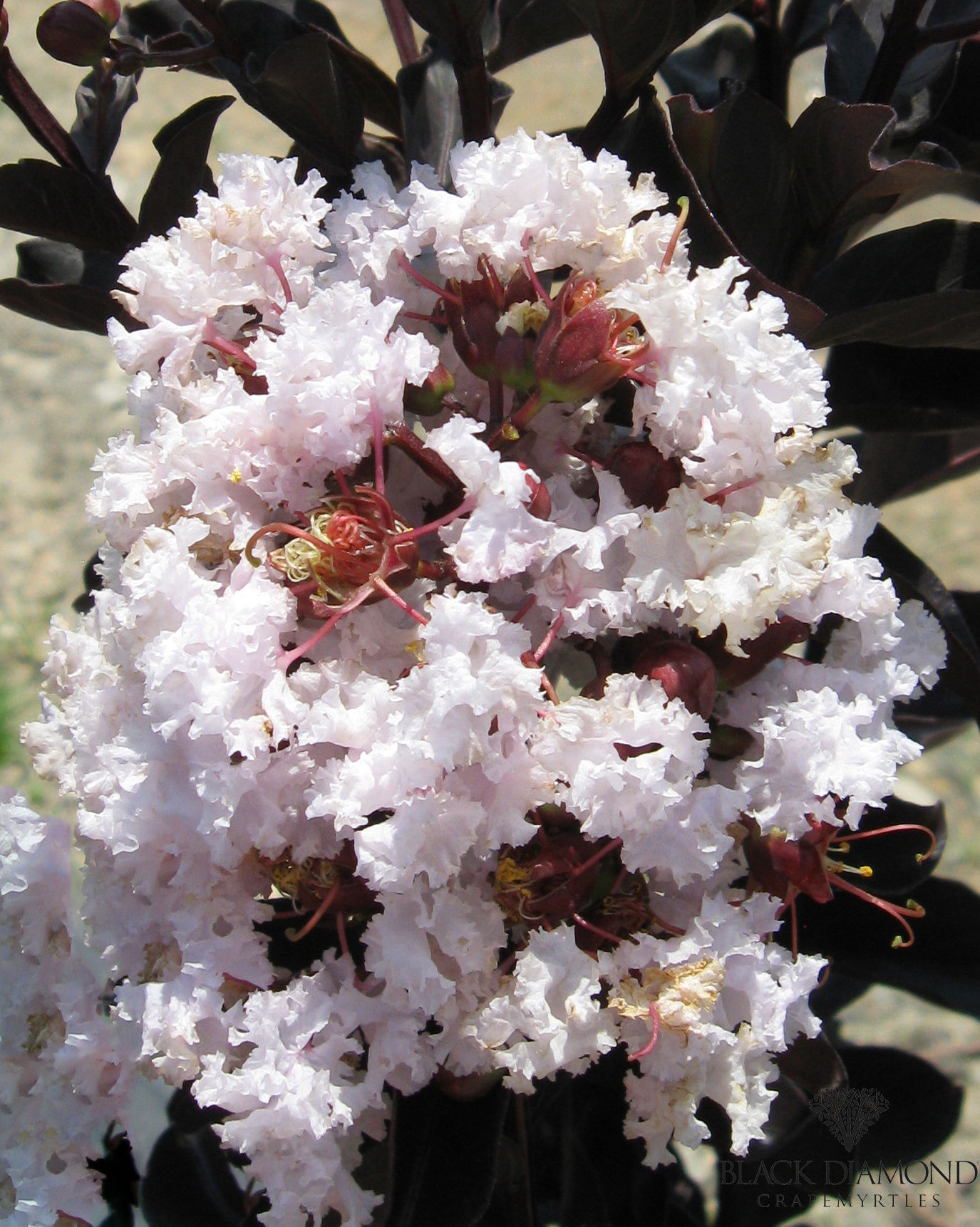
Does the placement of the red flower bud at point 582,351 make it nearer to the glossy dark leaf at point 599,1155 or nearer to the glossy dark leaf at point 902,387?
the glossy dark leaf at point 902,387

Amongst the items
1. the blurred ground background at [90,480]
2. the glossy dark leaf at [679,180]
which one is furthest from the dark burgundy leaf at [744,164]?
the blurred ground background at [90,480]

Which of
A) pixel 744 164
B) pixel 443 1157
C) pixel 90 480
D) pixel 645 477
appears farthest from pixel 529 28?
pixel 90 480

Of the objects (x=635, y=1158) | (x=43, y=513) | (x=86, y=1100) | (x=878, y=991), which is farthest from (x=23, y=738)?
(x=43, y=513)

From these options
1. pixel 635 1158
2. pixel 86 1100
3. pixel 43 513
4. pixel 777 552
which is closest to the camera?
pixel 777 552

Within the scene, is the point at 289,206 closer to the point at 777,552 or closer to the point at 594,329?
the point at 594,329

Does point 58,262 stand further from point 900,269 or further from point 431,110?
point 900,269

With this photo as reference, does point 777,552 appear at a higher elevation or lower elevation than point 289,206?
lower
